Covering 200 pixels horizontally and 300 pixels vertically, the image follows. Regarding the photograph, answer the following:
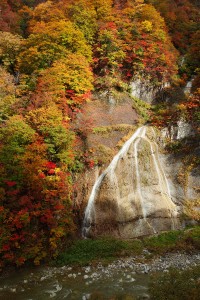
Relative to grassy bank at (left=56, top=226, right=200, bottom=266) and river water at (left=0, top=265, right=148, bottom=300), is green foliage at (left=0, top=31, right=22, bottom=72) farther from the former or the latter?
river water at (left=0, top=265, right=148, bottom=300)

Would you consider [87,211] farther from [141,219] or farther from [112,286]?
[112,286]

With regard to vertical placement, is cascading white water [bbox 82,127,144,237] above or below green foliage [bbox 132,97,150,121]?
below

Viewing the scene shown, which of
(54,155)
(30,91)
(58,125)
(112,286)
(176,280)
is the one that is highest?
(30,91)

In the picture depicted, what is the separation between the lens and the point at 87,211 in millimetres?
16469

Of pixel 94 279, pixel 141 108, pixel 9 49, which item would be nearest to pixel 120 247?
pixel 94 279

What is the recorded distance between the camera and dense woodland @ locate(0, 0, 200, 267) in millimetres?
14320

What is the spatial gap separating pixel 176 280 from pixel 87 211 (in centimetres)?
855

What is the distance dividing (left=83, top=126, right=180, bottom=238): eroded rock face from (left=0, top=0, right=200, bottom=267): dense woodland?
1.55 metres

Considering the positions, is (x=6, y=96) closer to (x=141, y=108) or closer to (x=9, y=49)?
(x=9, y=49)

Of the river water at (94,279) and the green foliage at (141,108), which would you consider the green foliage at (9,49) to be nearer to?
the green foliage at (141,108)

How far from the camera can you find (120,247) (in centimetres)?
1481

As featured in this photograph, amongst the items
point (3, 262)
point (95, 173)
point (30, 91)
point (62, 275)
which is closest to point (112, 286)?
point (62, 275)

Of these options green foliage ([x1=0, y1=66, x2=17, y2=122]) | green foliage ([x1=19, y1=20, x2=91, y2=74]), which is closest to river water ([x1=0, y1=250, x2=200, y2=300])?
green foliage ([x1=0, y1=66, x2=17, y2=122])

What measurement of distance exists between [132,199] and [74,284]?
6411 mm
